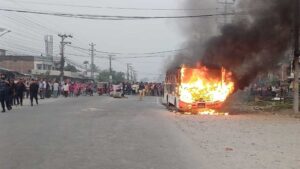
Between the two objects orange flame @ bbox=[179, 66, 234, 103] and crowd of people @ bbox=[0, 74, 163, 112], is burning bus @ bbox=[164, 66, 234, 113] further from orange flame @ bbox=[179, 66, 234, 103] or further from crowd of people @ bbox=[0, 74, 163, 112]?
crowd of people @ bbox=[0, 74, 163, 112]

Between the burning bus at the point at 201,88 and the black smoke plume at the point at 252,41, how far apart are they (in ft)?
1.82

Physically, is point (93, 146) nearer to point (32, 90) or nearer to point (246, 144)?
point (246, 144)

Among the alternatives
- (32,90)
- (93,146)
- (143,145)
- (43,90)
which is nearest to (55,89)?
(43,90)

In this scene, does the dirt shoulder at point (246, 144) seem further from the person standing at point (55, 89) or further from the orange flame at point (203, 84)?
the person standing at point (55, 89)

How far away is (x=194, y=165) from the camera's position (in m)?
9.08

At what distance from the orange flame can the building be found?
203 ft

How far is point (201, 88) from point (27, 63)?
67758mm

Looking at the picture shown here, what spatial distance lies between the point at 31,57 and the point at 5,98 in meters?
67.3

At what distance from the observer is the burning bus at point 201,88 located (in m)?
24.7

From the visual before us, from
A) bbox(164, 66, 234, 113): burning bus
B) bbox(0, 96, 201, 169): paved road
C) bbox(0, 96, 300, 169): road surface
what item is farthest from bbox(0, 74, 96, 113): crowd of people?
bbox(164, 66, 234, 113): burning bus

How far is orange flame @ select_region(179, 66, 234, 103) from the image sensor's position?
81.1ft

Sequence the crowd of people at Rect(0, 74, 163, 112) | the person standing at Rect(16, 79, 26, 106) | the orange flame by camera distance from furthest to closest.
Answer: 1. the person standing at Rect(16, 79, 26, 106)
2. the orange flame
3. the crowd of people at Rect(0, 74, 163, 112)

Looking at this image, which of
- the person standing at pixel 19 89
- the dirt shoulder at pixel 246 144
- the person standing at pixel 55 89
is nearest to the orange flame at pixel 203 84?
the dirt shoulder at pixel 246 144

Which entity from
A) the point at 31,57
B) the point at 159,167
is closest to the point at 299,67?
the point at 159,167
